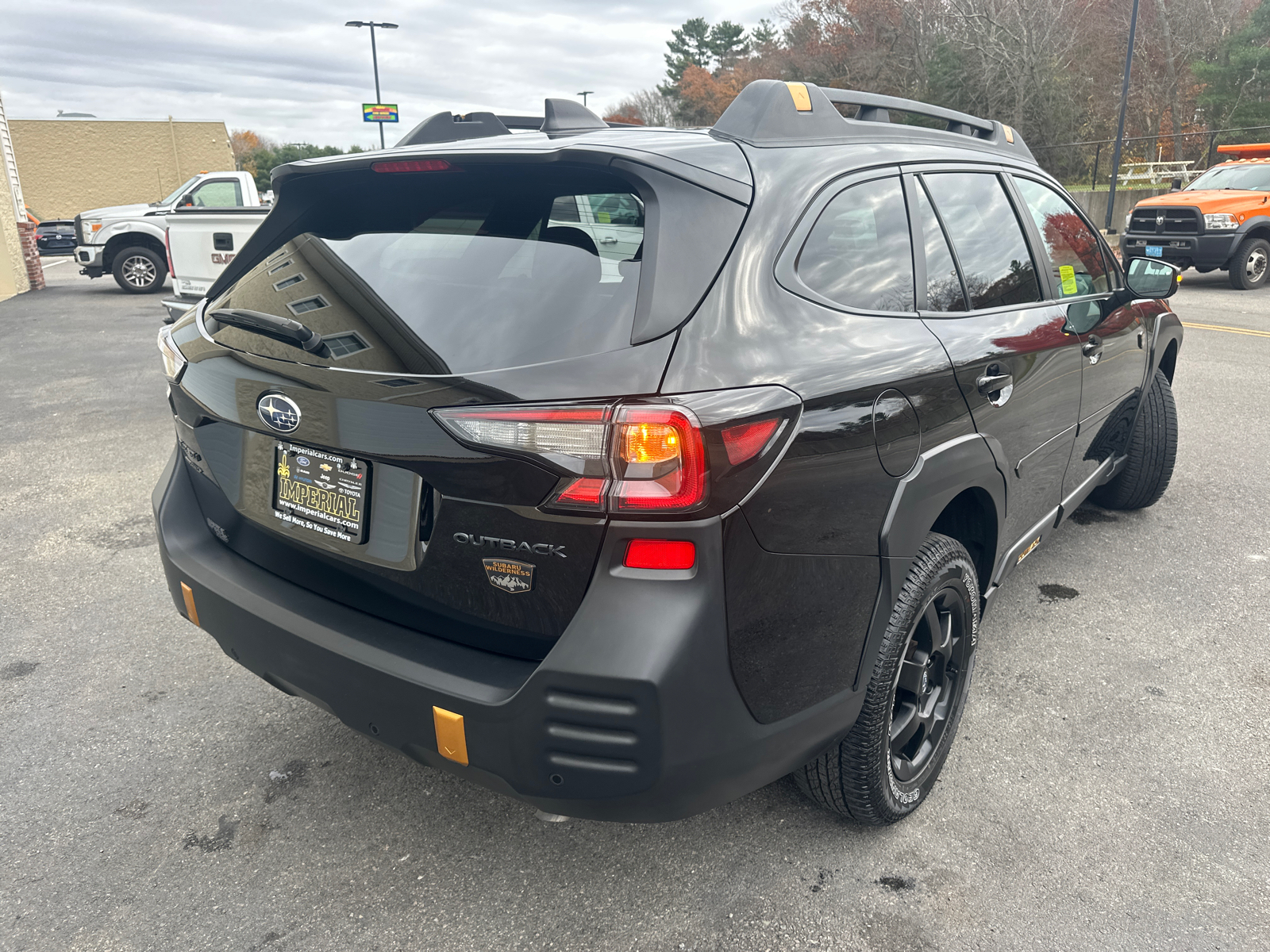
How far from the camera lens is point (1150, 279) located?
3.78m

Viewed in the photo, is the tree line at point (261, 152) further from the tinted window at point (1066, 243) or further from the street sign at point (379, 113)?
the tinted window at point (1066, 243)

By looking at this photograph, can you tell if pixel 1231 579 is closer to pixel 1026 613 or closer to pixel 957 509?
pixel 1026 613

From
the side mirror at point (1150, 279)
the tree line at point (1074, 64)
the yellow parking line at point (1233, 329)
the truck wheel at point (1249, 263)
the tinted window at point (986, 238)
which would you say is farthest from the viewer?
the tree line at point (1074, 64)

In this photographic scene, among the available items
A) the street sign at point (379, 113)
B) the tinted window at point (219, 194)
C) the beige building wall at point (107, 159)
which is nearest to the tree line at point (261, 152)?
the beige building wall at point (107, 159)

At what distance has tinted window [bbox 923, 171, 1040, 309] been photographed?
268cm

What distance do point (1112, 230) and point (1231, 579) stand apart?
2599 centimetres

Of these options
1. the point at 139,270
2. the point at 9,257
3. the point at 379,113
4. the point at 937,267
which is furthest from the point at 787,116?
the point at 379,113

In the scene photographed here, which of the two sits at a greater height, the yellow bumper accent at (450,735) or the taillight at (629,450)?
the taillight at (629,450)

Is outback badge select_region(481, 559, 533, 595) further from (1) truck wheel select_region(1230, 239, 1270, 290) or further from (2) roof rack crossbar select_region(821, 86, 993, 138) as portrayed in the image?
(1) truck wheel select_region(1230, 239, 1270, 290)

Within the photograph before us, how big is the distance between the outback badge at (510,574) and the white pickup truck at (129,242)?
46.8 feet

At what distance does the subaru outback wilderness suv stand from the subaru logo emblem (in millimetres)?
28

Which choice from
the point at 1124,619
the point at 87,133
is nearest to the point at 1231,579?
the point at 1124,619

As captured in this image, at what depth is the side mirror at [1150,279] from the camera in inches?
149

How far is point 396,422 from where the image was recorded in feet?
5.93
